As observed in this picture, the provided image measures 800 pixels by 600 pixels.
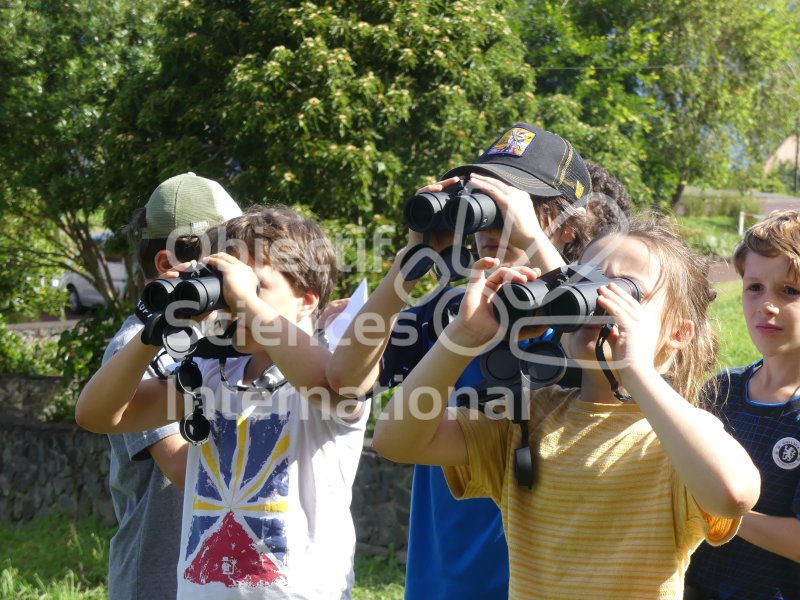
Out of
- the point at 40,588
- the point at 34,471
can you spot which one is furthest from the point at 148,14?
the point at 40,588

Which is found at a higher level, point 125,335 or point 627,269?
point 627,269

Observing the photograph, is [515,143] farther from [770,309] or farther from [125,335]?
[125,335]

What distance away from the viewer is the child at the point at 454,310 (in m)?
2.20

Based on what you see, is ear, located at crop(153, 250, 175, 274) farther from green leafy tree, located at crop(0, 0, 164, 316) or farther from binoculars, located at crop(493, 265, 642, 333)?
green leafy tree, located at crop(0, 0, 164, 316)

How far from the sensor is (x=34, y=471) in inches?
271

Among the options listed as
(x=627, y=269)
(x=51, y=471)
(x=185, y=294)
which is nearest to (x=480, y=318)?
(x=627, y=269)

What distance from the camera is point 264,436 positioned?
240cm

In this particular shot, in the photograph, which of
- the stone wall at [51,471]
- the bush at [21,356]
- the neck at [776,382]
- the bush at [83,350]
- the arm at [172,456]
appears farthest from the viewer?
the bush at [21,356]

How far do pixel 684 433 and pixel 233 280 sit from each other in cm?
110

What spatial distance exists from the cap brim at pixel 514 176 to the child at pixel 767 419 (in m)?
0.69

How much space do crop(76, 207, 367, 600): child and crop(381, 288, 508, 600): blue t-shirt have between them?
17 cm

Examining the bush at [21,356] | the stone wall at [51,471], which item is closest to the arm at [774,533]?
the stone wall at [51,471]

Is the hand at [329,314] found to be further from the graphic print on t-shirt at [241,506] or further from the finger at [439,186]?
the finger at [439,186]

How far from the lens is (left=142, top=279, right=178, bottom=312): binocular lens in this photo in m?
2.20
